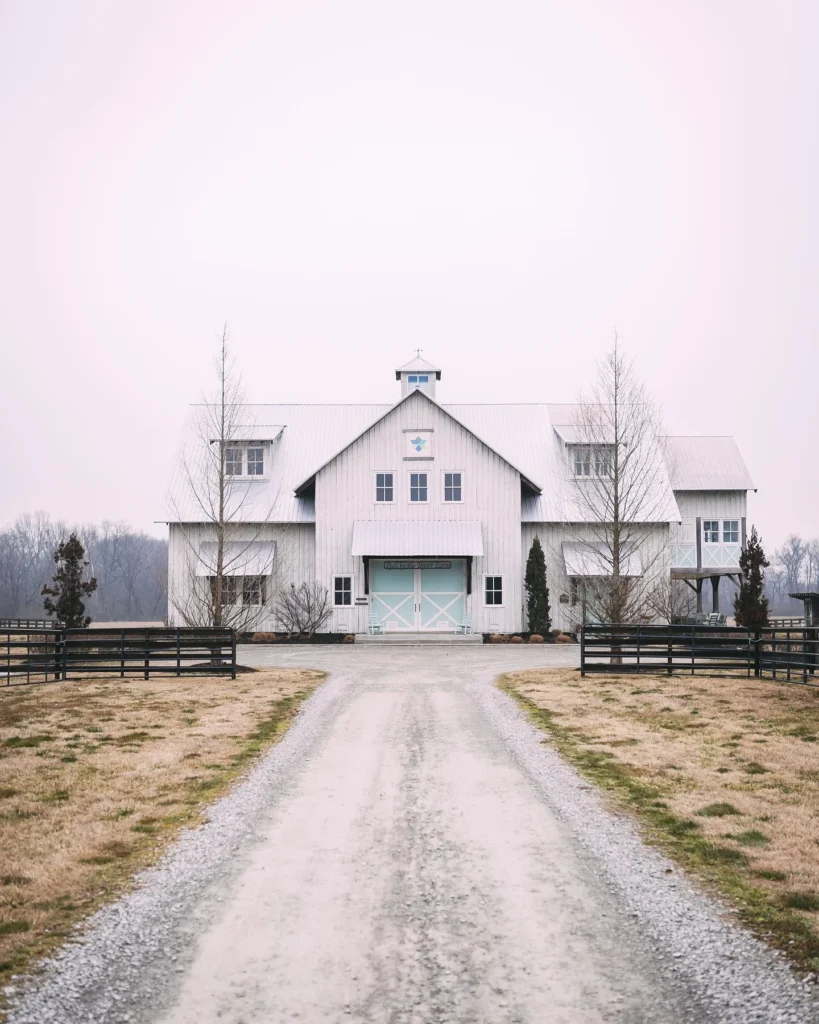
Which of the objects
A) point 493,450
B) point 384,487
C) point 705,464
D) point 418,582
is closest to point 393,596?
point 418,582

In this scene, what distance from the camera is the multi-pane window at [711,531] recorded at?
39.5 m

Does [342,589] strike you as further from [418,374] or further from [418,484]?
[418,374]

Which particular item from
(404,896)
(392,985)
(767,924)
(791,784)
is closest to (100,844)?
(404,896)

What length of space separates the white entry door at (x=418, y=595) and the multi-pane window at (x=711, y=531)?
12.9 m

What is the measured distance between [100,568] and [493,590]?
87.8 metres

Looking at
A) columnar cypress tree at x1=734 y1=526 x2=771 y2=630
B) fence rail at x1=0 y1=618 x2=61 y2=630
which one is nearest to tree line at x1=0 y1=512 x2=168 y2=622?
fence rail at x1=0 y1=618 x2=61 y2=630

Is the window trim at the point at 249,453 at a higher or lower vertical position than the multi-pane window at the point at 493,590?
higher

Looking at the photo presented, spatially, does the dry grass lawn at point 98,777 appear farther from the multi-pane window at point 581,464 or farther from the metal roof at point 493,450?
the multi-pane window at point 581,464

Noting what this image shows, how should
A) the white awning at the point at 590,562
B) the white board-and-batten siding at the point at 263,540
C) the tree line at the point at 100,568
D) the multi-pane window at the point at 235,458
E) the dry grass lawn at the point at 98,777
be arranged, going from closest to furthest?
the dry grass lawn at the point at 98,777
the white awning at the point at 590,562
the white board-and-batten siding at the point at 263,540
the multi-pane window at the point at 235,458
the tree line at the point at 100,568

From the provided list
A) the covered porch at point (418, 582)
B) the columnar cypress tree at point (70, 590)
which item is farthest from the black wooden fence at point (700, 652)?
the columnar cypress tree at point (70, 590)

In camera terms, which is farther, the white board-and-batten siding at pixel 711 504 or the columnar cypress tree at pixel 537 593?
the white board-and-batten siding at pixel 711 504

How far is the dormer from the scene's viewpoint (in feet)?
129

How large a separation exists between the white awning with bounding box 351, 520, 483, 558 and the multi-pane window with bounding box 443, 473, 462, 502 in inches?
39.7

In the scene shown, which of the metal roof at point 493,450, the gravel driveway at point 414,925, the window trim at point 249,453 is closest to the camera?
the gravel driveway at point 414,925
